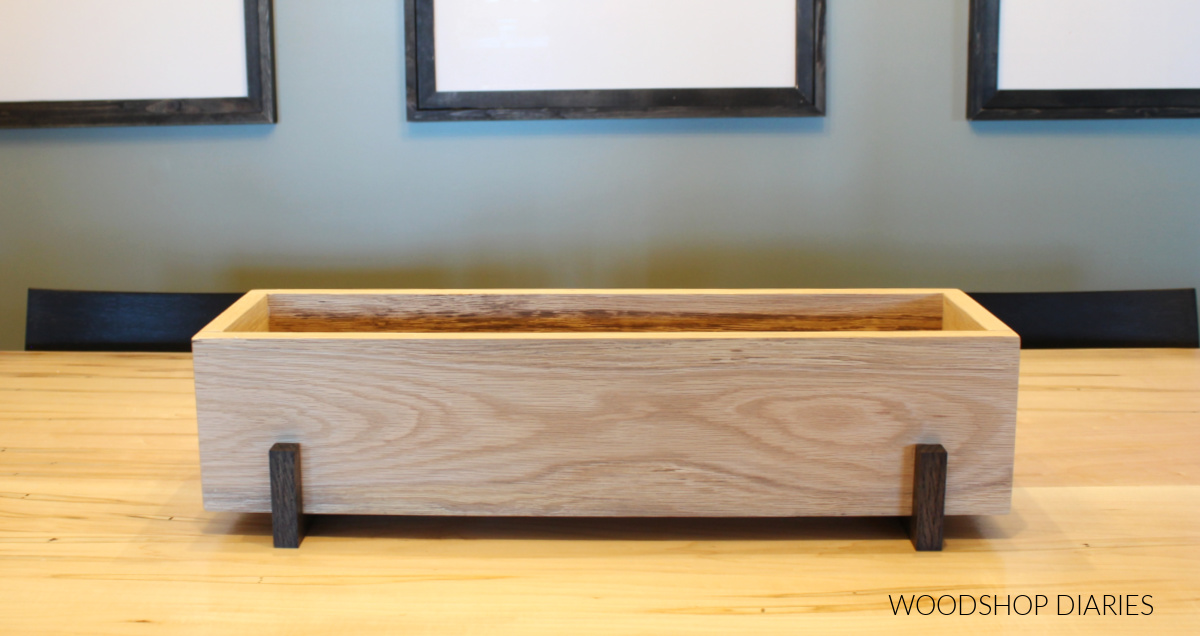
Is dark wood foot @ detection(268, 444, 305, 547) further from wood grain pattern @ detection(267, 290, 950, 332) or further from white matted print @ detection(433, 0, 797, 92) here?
white matted print @ detection(433, 0, 797, 92)

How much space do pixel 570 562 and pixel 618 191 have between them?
3.56ft

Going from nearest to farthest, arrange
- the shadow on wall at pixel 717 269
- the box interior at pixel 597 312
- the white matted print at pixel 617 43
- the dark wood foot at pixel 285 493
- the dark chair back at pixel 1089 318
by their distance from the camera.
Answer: the dark wood foot at pixel 285 493
the box interior at pixel 597 312
the dark chair back at pixel 1089 318
the white matted print at pixel 617 43
the shadow on wall at pixel 717 269

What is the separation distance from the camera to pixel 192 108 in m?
1.63

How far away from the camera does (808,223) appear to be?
5.53 feet

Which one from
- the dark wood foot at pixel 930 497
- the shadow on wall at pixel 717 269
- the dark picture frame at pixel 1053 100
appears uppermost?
the dark picture frame at pixel 1053 100

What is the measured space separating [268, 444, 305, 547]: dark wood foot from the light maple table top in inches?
0.6

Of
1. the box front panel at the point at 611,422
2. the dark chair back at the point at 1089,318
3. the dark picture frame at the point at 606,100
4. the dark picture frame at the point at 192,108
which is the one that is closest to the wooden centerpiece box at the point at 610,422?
the box front panel at the point at 611,422

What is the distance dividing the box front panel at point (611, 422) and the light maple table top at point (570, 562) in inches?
1.3

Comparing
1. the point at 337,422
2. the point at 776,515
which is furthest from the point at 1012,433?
the point at 337,422

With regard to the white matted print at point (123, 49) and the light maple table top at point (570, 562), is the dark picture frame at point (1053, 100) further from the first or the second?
the white matted print at point (123, 49)

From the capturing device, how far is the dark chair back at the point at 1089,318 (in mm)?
1327

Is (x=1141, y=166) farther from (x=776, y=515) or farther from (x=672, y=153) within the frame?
(x=776, y=515)

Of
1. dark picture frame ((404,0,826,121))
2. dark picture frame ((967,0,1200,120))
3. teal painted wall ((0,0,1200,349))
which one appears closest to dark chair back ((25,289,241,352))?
teal painted wall ((0,0,1200,349))

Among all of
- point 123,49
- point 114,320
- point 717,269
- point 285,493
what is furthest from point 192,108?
point 285,493
